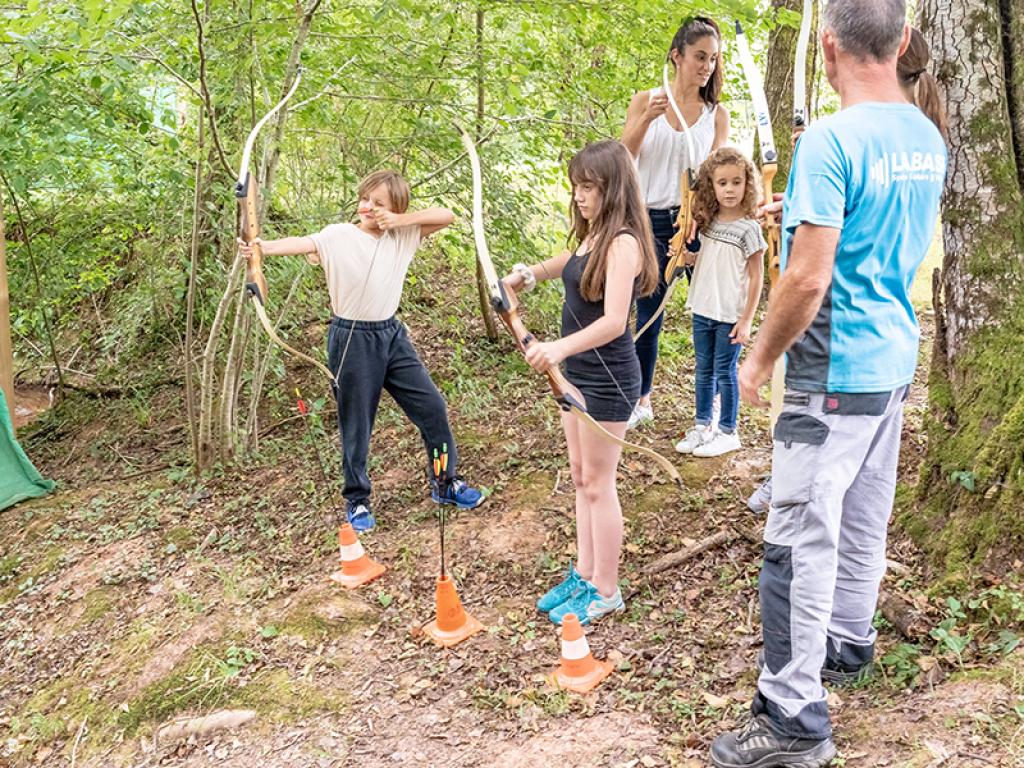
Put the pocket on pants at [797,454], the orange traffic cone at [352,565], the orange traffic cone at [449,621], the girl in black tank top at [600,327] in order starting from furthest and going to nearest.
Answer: the orange traffic cone at [352,565], the orange traffic cone at [449,621], the girl in black tank top at [600,327], the pocket on pants at [797,454]

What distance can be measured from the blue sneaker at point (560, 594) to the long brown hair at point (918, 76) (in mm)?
2061

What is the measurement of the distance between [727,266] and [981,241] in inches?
44.8

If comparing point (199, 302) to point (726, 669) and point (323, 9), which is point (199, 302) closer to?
point (323, 9)

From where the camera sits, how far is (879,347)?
81.7 inches

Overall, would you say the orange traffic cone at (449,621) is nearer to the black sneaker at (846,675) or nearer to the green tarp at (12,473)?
the black sneaker at (846,675)

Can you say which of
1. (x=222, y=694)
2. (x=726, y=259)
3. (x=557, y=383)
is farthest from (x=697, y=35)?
(x=222, y=694)

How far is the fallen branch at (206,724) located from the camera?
313cm

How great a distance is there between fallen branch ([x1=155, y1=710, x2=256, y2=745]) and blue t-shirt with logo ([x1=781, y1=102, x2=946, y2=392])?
7.68ft

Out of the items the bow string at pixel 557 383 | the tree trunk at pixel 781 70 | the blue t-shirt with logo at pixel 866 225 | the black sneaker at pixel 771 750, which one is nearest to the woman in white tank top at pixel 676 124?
the bow string at pixel 557 383

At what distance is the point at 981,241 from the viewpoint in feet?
9.79

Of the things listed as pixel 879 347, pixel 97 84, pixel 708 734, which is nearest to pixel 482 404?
pixel 97 84

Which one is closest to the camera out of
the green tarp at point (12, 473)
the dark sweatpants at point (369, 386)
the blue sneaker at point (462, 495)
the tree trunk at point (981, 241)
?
the tree trunk at point (981, 241)

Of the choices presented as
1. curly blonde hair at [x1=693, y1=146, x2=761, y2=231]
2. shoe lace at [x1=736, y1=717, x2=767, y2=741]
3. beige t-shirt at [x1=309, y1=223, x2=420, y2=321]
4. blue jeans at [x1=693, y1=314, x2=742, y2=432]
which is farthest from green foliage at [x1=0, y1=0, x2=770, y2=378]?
shoe lace at [x1=736, y1=717, x2=767, y2=741]

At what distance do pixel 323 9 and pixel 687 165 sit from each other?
2162mm
